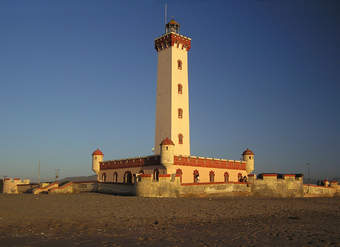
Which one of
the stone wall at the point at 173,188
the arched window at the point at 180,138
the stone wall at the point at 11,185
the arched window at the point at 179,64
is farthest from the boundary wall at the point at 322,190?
the stone wall at the point at 11,185

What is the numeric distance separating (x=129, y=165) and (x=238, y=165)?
13784mm

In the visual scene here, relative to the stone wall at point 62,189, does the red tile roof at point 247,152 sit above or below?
above

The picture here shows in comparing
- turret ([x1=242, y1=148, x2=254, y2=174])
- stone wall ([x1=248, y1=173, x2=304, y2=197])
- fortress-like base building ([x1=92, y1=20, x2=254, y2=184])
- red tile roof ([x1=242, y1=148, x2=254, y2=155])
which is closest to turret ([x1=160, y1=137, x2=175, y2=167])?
fortress-like base building ([x1=92, y1=20, x2=254, y2=184])

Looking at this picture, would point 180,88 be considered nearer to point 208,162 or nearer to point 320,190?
point 208,162

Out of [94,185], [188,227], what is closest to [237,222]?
[188,227]

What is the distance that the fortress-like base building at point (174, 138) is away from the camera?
3619 centimetres

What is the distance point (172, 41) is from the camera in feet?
132

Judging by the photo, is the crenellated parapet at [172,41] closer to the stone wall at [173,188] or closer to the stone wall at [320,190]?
the stone wall at [173,188]

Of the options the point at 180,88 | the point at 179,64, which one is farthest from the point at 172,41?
the point at 180,88

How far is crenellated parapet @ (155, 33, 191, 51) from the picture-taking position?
40.5 metres

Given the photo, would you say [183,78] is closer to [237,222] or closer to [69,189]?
[69,189]

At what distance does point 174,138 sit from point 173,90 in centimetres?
591

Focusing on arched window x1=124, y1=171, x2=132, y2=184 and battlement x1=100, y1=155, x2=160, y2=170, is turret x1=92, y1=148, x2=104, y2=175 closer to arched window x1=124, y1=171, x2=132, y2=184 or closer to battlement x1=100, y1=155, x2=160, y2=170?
battlement x1=100, y1=155, x2=160, y2=170

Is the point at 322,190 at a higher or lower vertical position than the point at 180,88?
Result: lower
